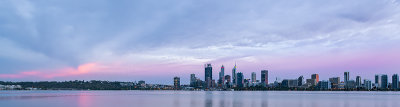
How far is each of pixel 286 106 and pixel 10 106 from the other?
53.3 meters

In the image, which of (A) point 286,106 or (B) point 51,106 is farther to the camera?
(A) point 286,106

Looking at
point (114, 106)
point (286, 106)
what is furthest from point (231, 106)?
point (114, 106)

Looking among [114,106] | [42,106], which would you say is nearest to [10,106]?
[42,106]

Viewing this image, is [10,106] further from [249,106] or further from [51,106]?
[249,106]

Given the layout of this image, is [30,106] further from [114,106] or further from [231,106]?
[231,106]

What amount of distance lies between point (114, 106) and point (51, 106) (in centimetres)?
1161

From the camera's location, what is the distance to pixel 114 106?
67938 millimetres

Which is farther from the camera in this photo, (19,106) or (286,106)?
(286,106)

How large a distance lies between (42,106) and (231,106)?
119ft

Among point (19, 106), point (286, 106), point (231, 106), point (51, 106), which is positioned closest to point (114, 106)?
point (51, 106)

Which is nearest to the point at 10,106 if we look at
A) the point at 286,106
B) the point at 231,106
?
the point at 231,106

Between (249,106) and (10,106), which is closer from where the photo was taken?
(10,106)

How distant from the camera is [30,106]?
213ft

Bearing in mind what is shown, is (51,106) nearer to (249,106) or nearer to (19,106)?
(19,106)
